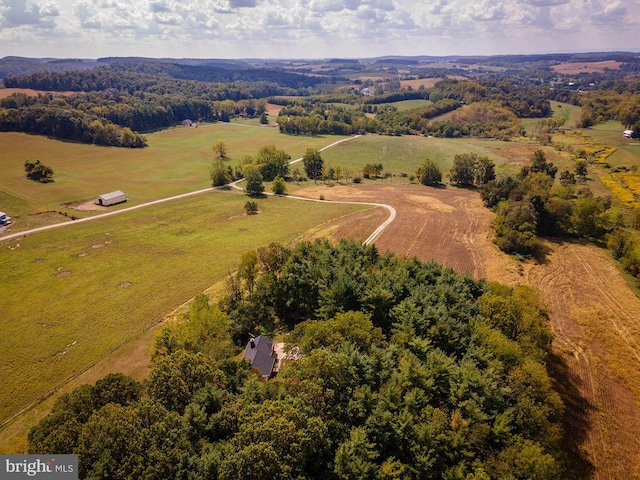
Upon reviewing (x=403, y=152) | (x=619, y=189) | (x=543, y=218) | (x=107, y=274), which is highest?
(x=543, y=218)

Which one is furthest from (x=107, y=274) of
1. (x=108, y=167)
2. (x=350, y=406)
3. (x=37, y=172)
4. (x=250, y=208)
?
(x=108, y=167)

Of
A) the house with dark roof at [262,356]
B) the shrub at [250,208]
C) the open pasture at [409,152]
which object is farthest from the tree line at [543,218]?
the shrub at [250,208]

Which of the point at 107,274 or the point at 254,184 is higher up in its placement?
the point at 254,184

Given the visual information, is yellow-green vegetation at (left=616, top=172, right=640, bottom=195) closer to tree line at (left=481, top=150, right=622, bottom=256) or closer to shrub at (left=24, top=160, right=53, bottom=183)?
tree line at (left=481, top=150, right=622, bottom=256)

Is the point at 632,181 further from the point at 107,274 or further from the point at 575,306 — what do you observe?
the point at 107,274

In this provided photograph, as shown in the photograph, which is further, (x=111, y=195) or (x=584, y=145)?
(x=584, y=145)

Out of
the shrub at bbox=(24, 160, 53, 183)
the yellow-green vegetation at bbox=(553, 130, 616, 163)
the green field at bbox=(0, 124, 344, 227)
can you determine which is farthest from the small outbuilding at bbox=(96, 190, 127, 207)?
the yellow-green vegetation at bbox=(553, 130, 616, 163)

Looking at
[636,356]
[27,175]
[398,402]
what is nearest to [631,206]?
[636,356]

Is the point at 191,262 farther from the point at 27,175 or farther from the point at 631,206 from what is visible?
the point at 631,206
